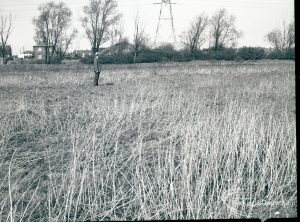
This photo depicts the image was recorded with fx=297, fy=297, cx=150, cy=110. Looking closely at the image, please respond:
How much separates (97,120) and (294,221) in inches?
143

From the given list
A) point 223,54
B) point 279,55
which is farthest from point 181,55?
point 279,55

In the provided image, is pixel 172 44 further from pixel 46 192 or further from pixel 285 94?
pixel 46 192

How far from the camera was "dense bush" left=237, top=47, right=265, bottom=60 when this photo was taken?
22.9 metres

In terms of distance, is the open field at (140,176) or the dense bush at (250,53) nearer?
the open field at (140,176)

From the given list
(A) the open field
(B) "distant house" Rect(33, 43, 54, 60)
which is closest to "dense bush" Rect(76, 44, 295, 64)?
(B) "distant house" Rect(33, 43, 54, 60)

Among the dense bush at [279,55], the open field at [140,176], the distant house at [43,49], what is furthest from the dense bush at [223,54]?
the open field at [140,176]

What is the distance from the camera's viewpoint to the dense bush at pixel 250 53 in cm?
2292

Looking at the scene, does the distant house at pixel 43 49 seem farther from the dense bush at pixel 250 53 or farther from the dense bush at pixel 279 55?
the dense bush at pixel 279 55

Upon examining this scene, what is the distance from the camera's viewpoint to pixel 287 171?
277 cm

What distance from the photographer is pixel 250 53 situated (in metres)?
22.9

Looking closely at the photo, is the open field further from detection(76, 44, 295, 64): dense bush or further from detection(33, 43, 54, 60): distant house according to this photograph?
detection(76, 44, 295, 64): dense bush

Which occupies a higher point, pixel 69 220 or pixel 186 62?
pixel 186 62

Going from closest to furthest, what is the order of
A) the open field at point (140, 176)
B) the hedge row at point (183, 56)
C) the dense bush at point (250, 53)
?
1. the open field at point (140, 176)
2. the hedge row at point (183, 56)
3. the dense bush at point (250, 53)

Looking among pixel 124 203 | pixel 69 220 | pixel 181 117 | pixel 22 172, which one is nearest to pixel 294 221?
pixel 124 203
